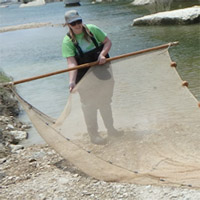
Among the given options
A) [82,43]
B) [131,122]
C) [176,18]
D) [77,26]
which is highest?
[77,26]

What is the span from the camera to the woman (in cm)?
423

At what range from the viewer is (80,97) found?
4402 millimetres

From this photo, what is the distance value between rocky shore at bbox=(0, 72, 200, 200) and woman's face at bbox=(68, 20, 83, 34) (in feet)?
5.34

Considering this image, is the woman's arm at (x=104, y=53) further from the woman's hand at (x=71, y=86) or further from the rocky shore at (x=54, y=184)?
the rocky shore at (x=54, y=184)

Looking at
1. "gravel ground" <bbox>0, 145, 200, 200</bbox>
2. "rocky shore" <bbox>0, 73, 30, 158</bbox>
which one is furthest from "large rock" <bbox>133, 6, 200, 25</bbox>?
"gravel ground" <bbox>0, 145, 200, 200</bbox>

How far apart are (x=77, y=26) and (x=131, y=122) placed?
4.08 feet

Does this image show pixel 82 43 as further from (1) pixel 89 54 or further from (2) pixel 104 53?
(2) pixel 104 53

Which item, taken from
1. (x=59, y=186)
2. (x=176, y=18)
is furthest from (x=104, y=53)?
(x=176, y=18)

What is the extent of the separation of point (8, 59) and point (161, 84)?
12532 mm

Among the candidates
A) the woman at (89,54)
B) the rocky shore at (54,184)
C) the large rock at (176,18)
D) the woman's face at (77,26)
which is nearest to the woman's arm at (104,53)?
the woman at (89,54)

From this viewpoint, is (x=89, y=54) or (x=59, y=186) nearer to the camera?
(x=59, y=186)

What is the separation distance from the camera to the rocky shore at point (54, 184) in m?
3.65

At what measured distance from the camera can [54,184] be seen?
4.12m

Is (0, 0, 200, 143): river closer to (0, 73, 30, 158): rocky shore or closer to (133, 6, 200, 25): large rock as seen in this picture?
(0, 73, 30, 158): rocky shore
